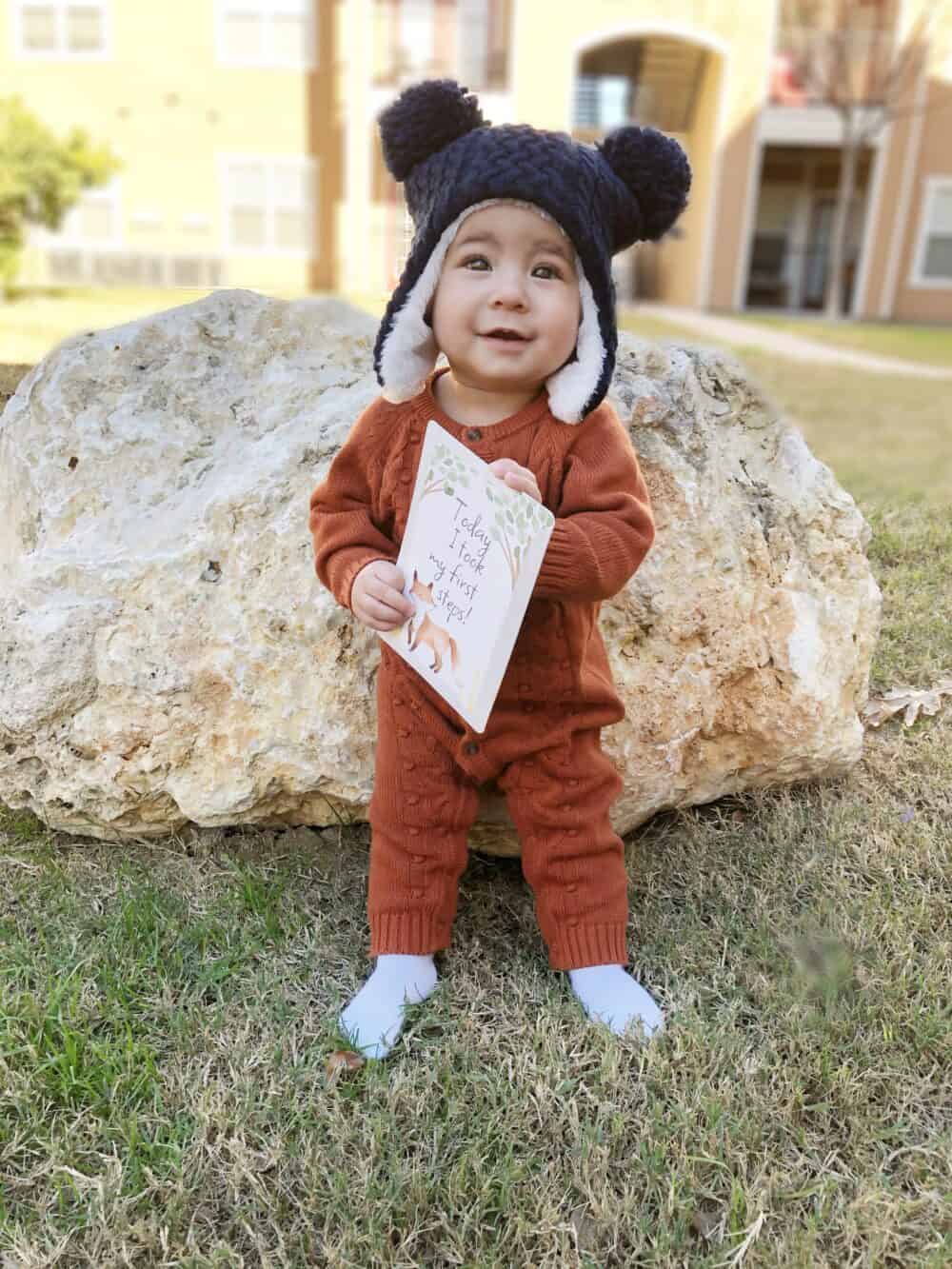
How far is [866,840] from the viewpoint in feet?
7.17

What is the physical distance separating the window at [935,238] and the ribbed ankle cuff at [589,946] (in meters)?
16.0

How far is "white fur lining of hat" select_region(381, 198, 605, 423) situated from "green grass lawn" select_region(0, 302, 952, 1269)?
987 mm

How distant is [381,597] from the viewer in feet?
5.80

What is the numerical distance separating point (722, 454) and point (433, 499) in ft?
2.89

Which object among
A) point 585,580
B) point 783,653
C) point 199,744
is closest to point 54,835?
point 199,744

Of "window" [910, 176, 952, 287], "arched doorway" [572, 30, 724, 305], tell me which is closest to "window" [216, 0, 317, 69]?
"arched doorway" [572, 30, 724, 305]

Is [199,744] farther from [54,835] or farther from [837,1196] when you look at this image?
[837,1196]

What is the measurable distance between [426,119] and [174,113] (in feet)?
49.8

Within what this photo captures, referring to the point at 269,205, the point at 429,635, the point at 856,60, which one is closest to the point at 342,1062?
the point at 429,635

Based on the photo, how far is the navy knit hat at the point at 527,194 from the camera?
1.61 meters

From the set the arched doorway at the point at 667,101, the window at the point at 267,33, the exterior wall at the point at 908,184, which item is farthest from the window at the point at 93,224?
the exterior wall at the point at 908,184

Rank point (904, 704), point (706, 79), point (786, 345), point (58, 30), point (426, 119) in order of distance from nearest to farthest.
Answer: point (426, 119), point (904, 704), point (786, 345), point (58, 30), point (706, 79)

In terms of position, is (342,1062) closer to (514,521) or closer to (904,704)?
(514,521)

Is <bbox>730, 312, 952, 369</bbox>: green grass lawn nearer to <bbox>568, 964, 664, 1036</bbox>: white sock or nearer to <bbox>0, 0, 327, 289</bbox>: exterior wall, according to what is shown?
<bbox>0, 0, 327, 289</bbox>: exterior wall
